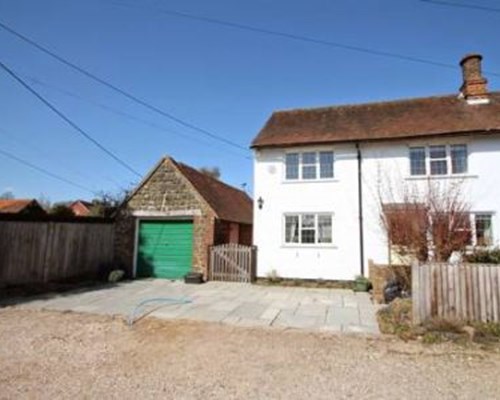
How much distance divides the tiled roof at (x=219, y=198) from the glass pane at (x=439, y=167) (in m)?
9.22

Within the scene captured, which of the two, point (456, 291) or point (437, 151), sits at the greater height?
point (437, 151)

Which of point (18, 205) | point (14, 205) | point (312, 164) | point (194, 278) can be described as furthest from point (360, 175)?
point (14, 205)

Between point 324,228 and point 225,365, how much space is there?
10.5 metres

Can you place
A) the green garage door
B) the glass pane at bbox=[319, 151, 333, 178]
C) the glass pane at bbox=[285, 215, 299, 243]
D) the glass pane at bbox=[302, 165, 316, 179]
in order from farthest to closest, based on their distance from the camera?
the green garage door → the glass pane at bbox=[302, 165, 316, 179] → the glass pane at bbox=[319, 151, 333, 178] → the glass pane at bbox=[285, 215, 299, 243]

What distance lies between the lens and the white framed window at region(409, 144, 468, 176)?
15102mm

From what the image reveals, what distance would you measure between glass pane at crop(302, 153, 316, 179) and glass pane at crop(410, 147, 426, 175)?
13.1 ft

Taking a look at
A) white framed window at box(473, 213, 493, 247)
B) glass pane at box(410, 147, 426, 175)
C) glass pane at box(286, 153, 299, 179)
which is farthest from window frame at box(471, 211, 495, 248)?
glass pane at box(286, 153, 299, 179)

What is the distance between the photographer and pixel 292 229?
53.9 feet

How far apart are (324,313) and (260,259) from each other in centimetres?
644

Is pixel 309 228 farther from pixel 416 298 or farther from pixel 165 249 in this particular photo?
pixel 416 298

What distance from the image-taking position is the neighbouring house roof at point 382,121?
15.4 meters

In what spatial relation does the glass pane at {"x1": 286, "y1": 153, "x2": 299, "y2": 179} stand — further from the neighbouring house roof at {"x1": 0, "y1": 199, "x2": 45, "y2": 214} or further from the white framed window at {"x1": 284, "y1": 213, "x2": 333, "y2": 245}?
the neighbouring house roof at {"x1": 0, "y1": 199, "x2": 45, "y2": 214}

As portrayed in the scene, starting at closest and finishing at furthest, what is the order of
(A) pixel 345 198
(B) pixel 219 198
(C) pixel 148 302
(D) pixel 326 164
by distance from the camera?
(C) pixel 148 302, (A) pixel 345 198, (D) pixel 326 164, (B) pixel 219 198

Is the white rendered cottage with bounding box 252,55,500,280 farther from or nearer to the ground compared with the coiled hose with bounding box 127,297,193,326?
farther from the ground
